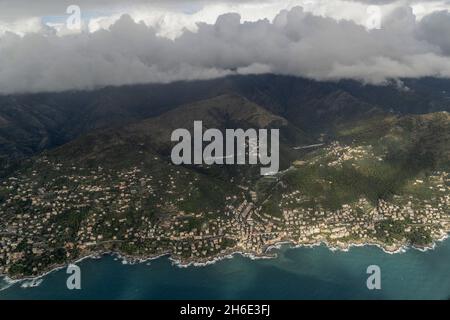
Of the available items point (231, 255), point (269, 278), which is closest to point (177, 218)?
point (231, 255)

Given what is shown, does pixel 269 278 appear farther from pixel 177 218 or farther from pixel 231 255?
pixel 177 218

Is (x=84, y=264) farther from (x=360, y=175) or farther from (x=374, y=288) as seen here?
(x=360, y=175)

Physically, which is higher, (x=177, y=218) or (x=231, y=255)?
(x=177, y=218)

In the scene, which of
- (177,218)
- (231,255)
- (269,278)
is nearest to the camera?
(269,278)

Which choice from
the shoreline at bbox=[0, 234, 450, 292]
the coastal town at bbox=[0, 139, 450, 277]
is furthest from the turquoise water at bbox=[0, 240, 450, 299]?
the coastal town at bbox=[0, 139, 450, 277]
